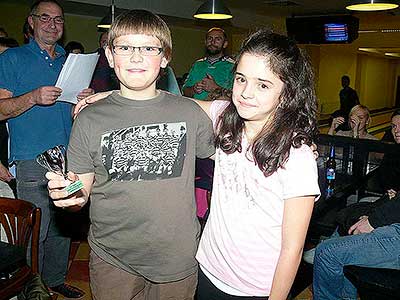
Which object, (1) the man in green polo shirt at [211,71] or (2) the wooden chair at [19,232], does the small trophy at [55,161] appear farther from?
(1) the man in green polo shirt at [211,71]

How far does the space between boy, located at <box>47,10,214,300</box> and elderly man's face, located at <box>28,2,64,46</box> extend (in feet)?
3.44

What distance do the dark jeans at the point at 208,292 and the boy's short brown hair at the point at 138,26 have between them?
77cm

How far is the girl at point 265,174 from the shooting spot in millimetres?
1239

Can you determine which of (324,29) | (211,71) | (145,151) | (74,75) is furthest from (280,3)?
(145,151)

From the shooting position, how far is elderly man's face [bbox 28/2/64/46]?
2.34 metres

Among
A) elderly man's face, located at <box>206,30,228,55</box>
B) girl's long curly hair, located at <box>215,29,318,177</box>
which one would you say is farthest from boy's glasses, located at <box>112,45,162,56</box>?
elderly man's face, located at <box>206,30,228,55</box>

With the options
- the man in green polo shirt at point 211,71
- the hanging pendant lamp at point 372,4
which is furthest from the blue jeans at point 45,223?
the hanging pendant lamp at point 372,4

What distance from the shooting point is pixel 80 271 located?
3.22 metres

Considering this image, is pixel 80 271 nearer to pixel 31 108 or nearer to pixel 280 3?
pixel 31 108

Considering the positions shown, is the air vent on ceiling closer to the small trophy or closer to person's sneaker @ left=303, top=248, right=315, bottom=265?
person's sneaker @ left=303, top=248, right=315, bottom=265

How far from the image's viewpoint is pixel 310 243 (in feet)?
10.8

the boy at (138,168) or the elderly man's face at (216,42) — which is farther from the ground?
the elderly man's face at (216,42)

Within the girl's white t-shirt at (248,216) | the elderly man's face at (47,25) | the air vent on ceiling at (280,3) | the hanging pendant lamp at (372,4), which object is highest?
the air vent on ceiling at (280,3)

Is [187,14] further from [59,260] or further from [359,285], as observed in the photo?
[359,285]
